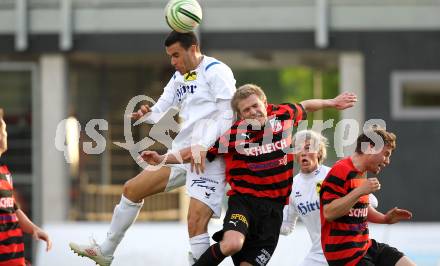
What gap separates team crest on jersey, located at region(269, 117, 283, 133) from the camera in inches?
319

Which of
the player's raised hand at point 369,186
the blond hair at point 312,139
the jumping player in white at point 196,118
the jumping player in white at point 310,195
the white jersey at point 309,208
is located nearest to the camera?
the player's raised hand at point 369,186

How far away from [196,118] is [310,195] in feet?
4.61

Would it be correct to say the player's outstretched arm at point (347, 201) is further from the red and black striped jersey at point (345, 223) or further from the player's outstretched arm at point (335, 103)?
the player's outstretched arm at point (335, 103)

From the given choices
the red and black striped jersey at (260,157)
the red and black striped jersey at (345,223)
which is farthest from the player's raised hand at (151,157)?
the red and black striped jersey at (345,223)

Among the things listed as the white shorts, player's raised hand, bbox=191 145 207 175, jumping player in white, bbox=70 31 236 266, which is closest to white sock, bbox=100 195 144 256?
jumping player in white, bbox=70 31 236 266

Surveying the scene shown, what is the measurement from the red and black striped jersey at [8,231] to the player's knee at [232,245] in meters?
1.61

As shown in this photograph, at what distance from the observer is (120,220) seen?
8.73 metres

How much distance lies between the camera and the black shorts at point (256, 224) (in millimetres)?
8039

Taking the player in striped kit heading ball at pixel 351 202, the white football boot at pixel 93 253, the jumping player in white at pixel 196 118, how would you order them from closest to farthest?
the player in striped kit heading ball at pixel 351 202
the jumping player in white at pixel 196 118
the white football boot at pixel 93 253

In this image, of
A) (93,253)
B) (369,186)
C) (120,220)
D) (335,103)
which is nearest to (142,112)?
(120,220)

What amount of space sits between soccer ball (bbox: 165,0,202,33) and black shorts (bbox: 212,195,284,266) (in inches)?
50.6

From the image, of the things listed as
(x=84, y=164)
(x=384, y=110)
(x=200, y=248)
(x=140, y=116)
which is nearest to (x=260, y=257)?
(x=200, y=248)

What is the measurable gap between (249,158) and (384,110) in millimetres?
9457

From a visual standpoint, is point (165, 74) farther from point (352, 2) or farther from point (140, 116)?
point (140, 116)
